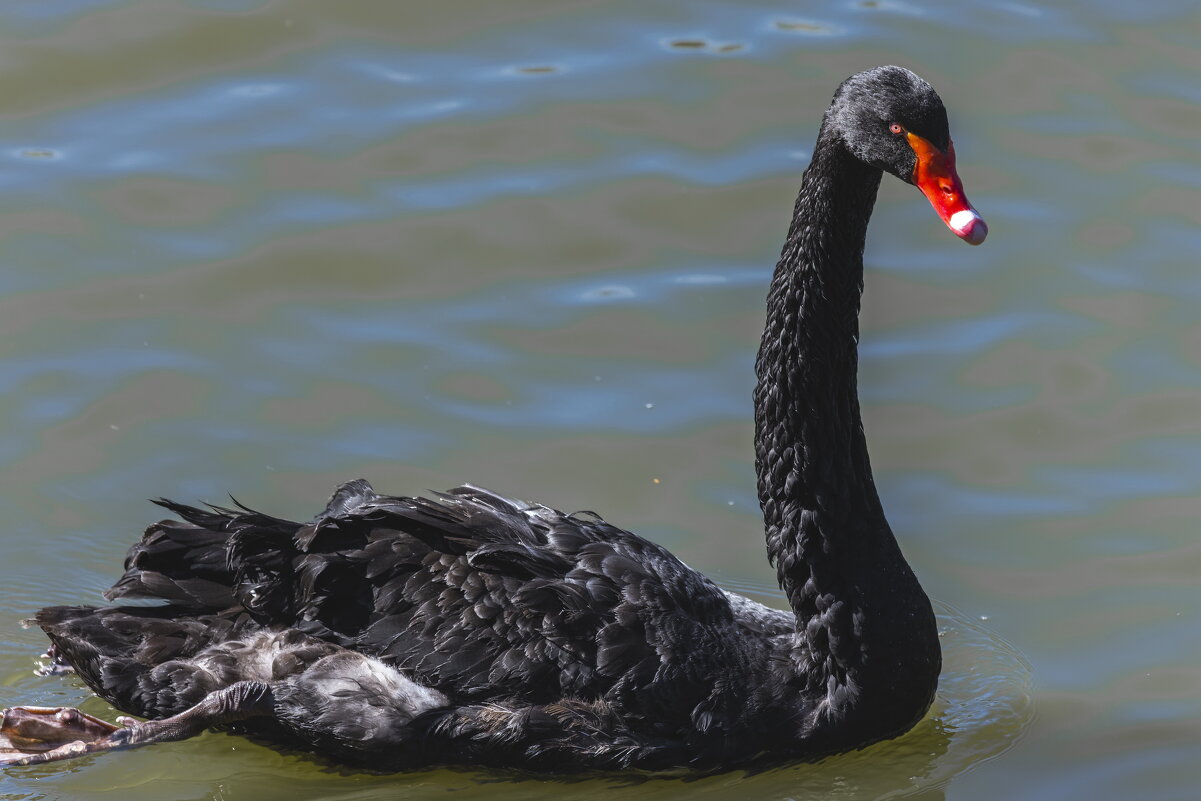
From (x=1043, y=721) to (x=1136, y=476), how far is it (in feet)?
6.34

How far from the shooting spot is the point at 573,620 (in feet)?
19.4

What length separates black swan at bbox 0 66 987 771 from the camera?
5.85 meters

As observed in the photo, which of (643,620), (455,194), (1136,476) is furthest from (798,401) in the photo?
(455,194)

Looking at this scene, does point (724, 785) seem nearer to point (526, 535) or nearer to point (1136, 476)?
point (526, 535)

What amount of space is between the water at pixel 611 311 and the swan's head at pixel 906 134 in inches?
85.7

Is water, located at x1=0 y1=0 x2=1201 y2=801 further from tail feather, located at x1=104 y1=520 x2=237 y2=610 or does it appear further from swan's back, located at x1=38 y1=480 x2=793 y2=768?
tail feather, located at x1=104 y1=520 x2=237 y2=610

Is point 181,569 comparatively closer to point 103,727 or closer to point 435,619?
point 103,727

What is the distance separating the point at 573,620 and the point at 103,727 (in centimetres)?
176

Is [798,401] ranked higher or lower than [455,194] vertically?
lower

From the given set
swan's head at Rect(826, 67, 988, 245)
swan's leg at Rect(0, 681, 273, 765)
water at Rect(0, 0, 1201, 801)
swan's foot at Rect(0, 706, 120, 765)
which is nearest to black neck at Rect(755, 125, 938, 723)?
swan's head at Rect(826, 67, 988, 245)

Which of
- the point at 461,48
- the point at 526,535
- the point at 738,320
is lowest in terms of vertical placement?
the point at 526,535

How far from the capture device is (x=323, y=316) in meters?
9.05

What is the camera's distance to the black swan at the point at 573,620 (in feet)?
19.2

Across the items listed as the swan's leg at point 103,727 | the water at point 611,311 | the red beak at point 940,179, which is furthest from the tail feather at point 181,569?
the red beak at point 940,179
